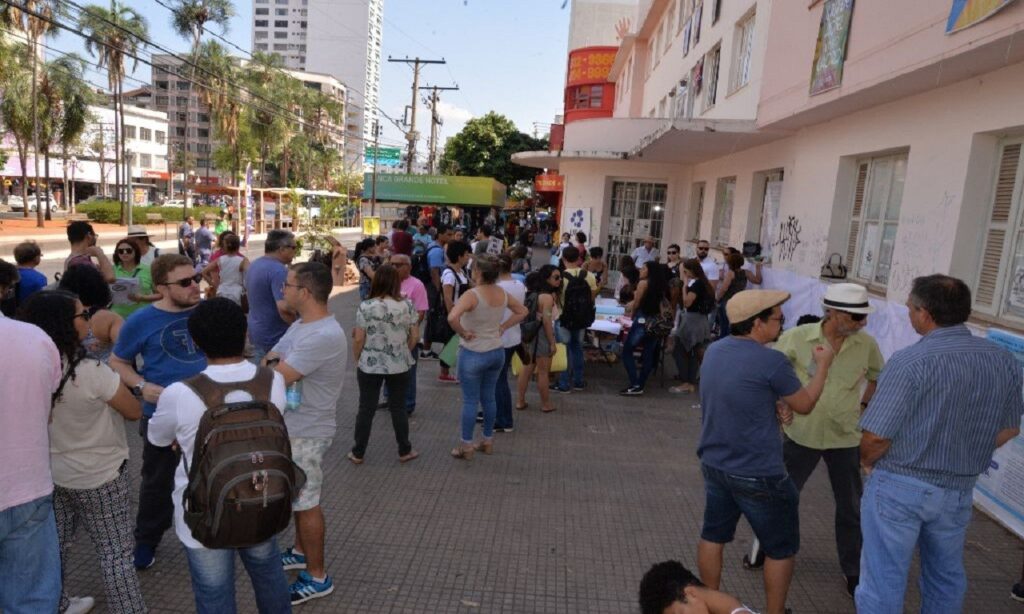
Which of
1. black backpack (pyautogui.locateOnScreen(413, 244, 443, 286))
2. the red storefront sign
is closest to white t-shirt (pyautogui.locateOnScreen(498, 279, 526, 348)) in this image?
black backpack (pyautogui.locateOnScreen(413, 244, 443, 286))

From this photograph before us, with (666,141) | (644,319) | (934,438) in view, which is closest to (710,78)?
(666,141)

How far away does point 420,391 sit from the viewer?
7.58 m

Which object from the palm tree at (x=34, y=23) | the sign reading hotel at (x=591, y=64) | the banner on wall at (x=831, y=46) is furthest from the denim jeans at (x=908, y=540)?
the palm tree at (x=34, y=23)

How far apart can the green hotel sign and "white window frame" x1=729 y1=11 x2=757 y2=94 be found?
16.7m

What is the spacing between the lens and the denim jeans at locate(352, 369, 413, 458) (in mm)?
4996

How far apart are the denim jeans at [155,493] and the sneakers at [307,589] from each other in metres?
0.86

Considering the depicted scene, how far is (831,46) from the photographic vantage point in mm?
7484

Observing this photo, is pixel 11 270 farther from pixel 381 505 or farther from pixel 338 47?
pixel 338 47

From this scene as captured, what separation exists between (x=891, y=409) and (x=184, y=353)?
3431mm

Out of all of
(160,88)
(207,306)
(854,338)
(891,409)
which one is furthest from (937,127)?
(160,88)

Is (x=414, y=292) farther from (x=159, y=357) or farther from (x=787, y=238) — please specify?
(x=787, y=238)

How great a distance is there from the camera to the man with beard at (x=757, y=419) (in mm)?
2904

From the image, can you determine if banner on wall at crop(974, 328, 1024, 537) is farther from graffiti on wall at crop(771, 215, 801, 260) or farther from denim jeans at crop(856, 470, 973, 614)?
graffiti on wall at crop(771, 215, 801, 260)

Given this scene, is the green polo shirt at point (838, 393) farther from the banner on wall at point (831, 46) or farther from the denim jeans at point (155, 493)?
the banner on wall at point (831, 46)
